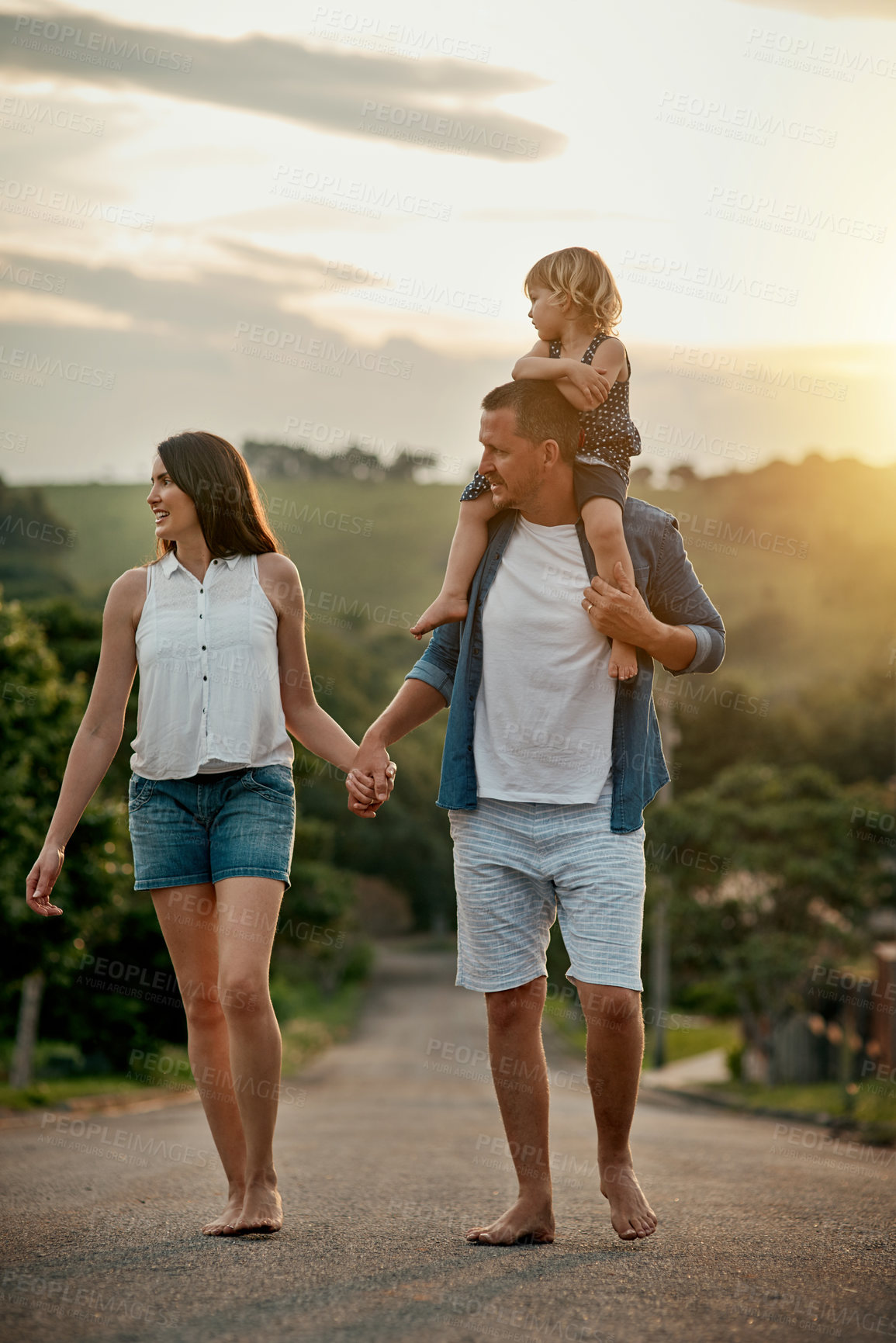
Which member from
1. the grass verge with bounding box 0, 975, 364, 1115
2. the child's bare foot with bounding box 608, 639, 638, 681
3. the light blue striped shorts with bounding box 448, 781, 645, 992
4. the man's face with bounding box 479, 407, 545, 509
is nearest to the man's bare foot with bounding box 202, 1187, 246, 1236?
the light blue striped shorts with bounding box 448, 781, 645, 992

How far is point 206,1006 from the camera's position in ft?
13.6

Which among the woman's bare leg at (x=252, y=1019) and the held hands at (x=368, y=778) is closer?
the woman's bare leg at (x=252, y=1019)

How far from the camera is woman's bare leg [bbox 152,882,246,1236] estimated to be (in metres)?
4.08

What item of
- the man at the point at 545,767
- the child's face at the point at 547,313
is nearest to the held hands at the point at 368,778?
the man at the point at 545,767

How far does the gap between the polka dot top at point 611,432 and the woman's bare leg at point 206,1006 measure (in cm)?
175

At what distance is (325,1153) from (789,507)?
112 meters

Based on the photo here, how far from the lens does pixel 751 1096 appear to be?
2564 centimetres

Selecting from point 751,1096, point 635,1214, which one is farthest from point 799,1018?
point 635,1214

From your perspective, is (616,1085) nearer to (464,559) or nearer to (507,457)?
(464,559)

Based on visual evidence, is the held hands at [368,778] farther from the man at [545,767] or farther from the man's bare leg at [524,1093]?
the man's bare leg at [524,1093]

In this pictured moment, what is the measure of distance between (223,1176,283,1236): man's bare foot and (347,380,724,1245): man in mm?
586

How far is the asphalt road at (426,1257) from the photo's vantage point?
9.18 feet

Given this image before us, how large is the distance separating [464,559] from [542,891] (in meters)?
1.03

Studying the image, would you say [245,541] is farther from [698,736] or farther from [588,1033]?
[698,736]
